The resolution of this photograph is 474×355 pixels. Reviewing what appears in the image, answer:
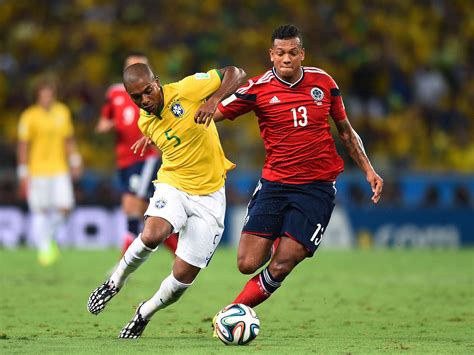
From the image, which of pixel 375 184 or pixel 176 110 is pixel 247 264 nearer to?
pixel 375 184

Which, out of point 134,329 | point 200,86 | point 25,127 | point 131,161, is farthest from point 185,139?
point 25,127

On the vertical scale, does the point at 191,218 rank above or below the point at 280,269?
above

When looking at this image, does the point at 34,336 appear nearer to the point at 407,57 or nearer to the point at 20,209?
the point at 20,209

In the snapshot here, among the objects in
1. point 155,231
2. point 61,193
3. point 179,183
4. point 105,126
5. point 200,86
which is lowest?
point 61,193

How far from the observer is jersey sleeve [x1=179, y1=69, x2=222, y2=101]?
7.41m

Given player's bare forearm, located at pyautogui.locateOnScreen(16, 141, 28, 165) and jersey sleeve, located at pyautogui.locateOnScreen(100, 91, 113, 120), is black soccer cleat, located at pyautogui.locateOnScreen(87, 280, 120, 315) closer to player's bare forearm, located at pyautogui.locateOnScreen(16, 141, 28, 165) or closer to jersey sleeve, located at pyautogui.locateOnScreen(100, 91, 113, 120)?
jersey sleeve, located at pyautogui.locateOnScreen(100, 91, 113, 120)

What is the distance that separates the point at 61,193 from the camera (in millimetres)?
→ 14906

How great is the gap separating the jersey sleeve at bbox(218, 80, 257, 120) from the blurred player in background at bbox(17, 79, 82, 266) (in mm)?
7629

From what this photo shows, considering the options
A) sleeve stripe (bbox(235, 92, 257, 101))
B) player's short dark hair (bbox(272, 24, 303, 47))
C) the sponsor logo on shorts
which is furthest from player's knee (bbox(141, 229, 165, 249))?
player's short dark hair (bbox(272, 24, 303, 47))

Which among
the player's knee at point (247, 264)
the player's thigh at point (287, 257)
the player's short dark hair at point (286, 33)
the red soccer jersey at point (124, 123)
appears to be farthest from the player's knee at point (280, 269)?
the red soccer jersey at point (124, 123)

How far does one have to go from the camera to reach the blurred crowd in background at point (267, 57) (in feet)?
68.9

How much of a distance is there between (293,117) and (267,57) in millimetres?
14807

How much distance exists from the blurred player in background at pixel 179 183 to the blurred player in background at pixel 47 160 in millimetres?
7502

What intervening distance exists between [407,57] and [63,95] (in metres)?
7.71
